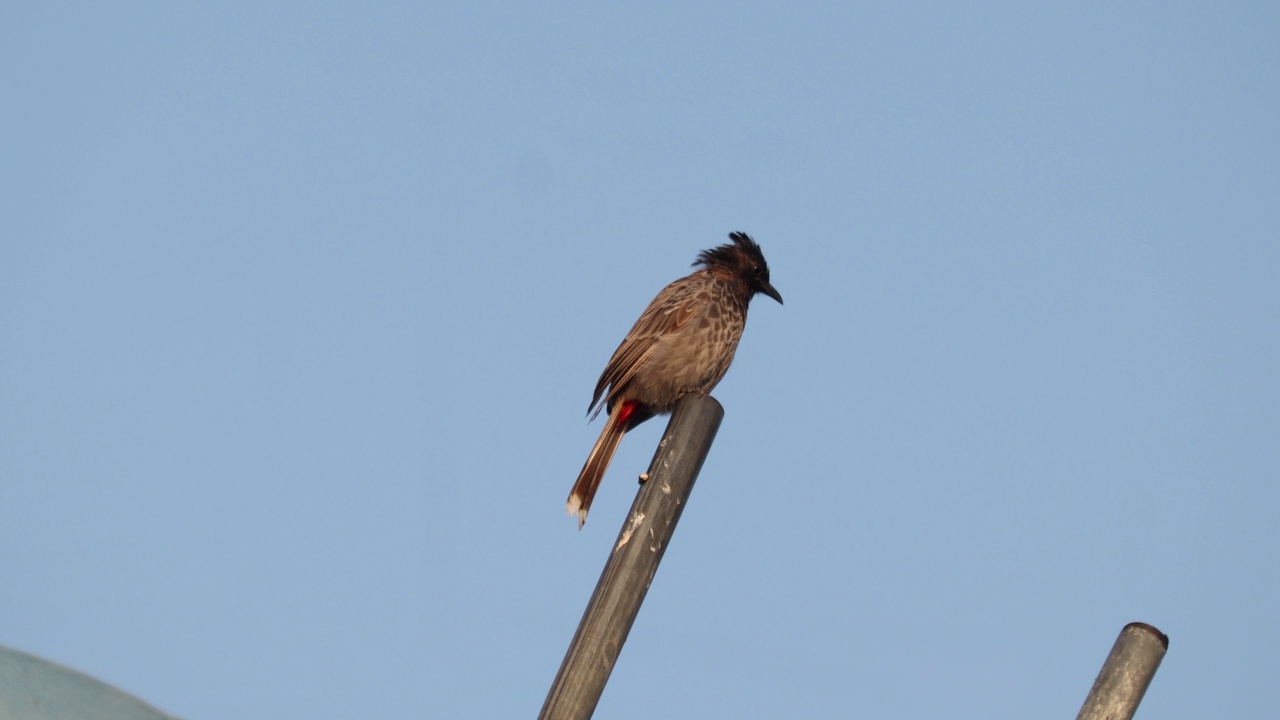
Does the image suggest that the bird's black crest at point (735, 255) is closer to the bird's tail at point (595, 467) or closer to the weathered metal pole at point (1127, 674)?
the bird's tail at point (595, 467)

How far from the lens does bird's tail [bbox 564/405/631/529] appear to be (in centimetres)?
667

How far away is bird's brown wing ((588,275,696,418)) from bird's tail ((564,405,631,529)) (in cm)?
46

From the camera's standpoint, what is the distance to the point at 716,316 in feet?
27.3

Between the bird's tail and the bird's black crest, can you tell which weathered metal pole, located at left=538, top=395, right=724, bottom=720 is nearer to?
the bird's tail

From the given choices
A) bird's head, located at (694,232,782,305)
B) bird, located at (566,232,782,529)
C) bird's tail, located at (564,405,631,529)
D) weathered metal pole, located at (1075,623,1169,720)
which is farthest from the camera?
bird's head, located at (694,232,782,305)

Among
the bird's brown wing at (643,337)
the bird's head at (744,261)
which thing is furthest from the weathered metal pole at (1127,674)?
the bird's head at (744,261)

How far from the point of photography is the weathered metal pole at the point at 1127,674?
3820 mm

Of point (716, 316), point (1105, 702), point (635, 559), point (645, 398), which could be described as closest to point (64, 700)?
point (635, 559)

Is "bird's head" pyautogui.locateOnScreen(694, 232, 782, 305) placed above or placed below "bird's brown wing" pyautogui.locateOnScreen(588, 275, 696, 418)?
above

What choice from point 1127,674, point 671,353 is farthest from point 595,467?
point 1127,674

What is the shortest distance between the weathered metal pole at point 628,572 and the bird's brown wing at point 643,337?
3.55m

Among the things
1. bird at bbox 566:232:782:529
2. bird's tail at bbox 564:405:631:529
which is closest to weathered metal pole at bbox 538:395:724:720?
bird's tail at bbox 564:405:631:529

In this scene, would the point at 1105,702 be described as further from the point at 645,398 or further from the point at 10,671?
the point at 645,398

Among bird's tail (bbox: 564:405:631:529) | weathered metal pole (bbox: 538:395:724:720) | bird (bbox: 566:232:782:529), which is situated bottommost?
weathered metal pole (bbox: 538:395:724:720)
